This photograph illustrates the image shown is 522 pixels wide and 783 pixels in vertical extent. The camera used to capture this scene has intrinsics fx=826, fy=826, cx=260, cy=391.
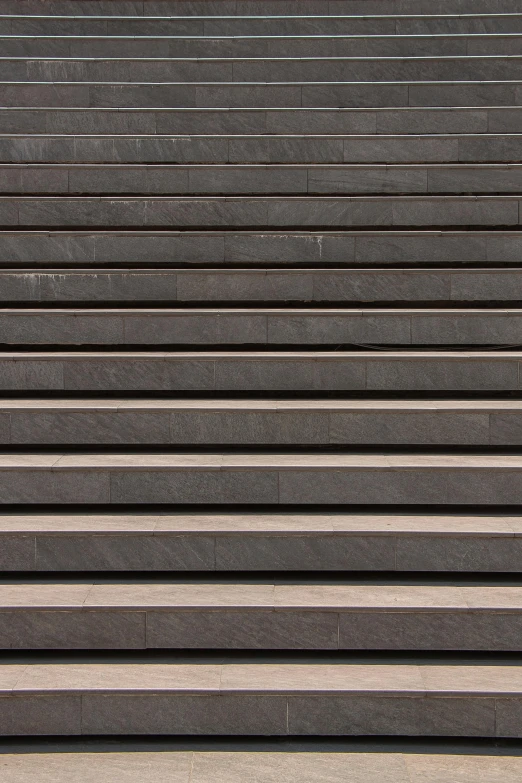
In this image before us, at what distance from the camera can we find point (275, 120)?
8.30 metres

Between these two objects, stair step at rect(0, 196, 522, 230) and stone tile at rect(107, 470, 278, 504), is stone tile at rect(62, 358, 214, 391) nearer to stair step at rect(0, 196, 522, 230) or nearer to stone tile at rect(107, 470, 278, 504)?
stone tile at rect(107, 470, 278, 504)

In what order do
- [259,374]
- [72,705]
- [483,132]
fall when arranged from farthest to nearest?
1. [483,132]
2. [259,374]
3. [72,705]

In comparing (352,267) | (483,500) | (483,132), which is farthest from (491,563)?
(483,132)

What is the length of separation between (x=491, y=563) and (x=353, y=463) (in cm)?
109

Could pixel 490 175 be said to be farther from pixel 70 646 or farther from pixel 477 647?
pixel 70 646

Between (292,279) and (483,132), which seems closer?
(292,279)

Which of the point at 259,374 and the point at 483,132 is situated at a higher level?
the point at 483,132

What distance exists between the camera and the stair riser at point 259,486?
5.45m

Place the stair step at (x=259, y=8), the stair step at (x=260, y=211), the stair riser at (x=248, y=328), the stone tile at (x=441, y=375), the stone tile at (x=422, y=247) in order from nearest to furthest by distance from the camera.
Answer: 1. the stone tile at (x=441, y=375)
2. the stair riser at (x=248, y=328)
3. the stone tile at (x=422, y=247)
4. the stair step at (x=260, y=211)
5. the stair step at (x=259, y=8)

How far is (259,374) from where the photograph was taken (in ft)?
20.6

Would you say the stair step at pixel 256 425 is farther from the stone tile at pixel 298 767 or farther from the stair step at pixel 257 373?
the stone tile at pixel 298 767

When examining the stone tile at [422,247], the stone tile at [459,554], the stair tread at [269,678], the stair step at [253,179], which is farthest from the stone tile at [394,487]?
the stair step at [253,179]

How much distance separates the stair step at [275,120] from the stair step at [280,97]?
0.01m

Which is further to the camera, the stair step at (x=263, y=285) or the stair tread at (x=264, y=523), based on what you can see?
the stair step at (x=263, y=285)
